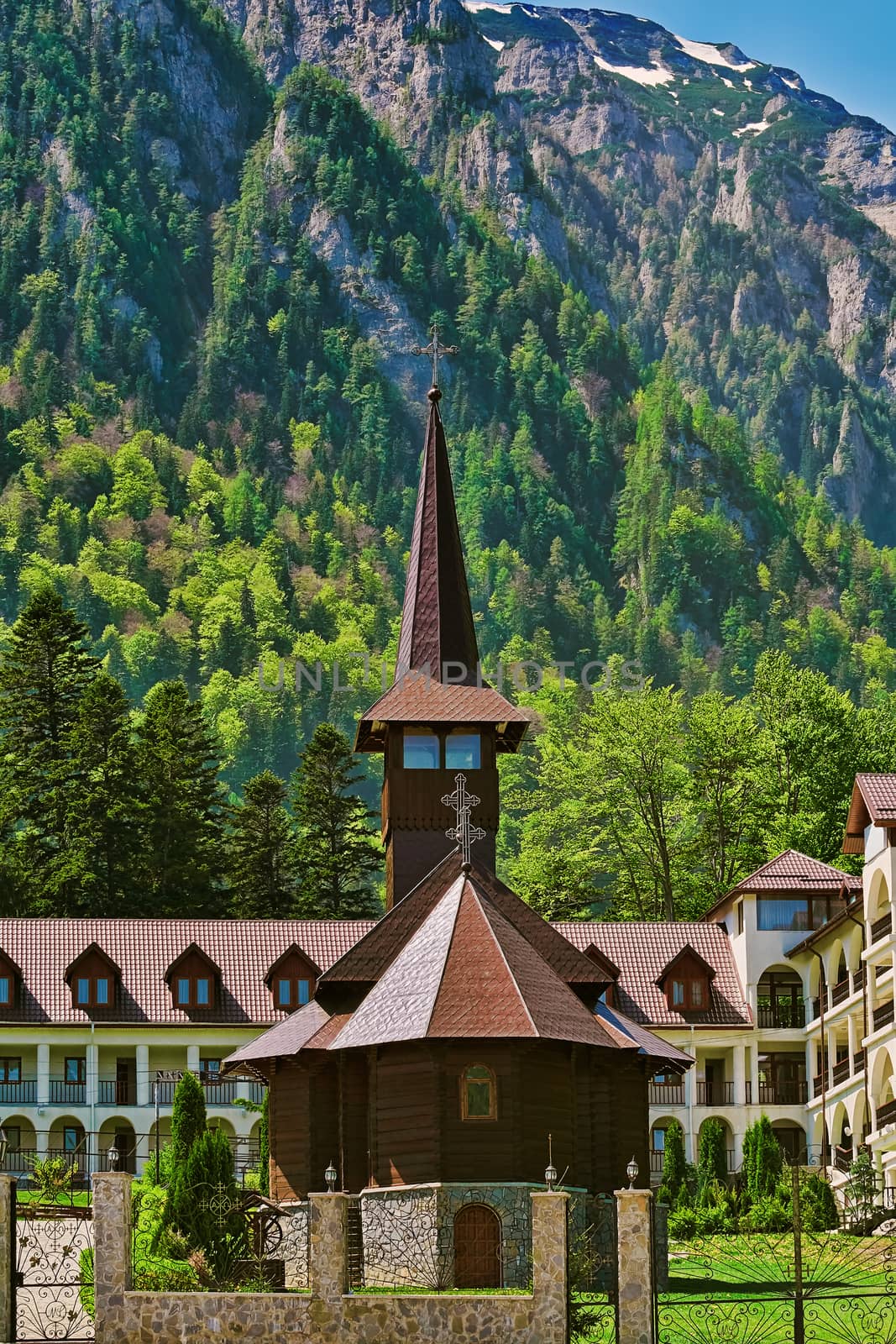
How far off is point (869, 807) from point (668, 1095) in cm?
1468

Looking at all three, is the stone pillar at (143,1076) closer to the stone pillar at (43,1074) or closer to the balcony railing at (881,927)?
the stone pillar at (43,1074)

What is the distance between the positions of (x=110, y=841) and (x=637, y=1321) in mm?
55461

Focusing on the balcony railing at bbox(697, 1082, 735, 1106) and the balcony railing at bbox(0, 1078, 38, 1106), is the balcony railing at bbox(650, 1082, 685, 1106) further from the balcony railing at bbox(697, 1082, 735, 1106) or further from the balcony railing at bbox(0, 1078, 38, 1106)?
the balcony railing at bbox(0, 1078, 38, 1106)

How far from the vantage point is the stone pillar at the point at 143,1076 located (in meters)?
67.2

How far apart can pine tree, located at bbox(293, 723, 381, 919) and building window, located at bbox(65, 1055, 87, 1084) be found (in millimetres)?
16856

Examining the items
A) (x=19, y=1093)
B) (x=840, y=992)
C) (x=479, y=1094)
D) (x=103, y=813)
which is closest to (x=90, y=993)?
(x=19, y=1093)

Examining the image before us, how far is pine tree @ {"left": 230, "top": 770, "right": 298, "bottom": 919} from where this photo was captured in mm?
82812

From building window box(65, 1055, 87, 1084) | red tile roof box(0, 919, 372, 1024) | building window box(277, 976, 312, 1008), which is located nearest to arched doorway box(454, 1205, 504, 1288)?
building window box(277, 976, 312, 1008)

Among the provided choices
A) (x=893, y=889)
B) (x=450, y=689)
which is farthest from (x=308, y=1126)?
(x=893, y=889)

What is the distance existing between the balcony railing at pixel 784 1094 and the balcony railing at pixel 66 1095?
19.6 m

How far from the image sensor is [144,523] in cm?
19950

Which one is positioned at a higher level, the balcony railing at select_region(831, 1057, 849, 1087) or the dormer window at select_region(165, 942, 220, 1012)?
the dormer window at select_region(165, 942, 220, 1012)

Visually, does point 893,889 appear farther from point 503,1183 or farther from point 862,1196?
point 503,1183

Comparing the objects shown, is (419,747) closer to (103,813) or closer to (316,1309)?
(316,1309)
